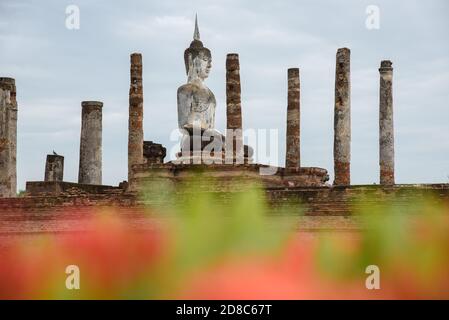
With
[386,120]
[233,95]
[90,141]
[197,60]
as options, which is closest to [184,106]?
[197,60]

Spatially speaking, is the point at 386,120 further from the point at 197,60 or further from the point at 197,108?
the point at 197,60

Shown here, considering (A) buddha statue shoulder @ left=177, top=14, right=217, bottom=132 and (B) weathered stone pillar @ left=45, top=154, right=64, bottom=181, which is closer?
(A) buddha statue shoulder @ left=177, top=14, right=217, bottom=132

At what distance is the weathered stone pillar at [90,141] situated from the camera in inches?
832

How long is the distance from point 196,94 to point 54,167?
360 centimetres

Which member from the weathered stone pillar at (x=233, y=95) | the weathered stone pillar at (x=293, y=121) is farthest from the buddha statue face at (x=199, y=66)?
the weathered stone pillar at (x=293, y=121)

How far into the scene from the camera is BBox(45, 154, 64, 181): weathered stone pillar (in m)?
22.1

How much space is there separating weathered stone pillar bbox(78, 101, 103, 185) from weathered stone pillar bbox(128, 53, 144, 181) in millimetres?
652

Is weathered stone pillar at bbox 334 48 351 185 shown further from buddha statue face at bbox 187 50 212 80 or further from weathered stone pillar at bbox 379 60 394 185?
buddha statue face at bbox 187 50 212 80

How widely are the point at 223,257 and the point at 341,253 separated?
1609 mm

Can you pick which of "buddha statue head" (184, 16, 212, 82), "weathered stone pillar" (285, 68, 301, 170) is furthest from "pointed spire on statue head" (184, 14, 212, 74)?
"weathered stone pillar" (285, 68, 301, 170)

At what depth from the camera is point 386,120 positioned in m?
21.4
